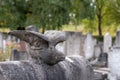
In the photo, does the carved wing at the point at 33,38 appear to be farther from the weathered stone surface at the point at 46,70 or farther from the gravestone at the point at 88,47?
the gravestone at the point at 88,47

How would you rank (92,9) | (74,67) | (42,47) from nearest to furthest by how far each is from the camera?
(42,47), (74,67), (92,9)

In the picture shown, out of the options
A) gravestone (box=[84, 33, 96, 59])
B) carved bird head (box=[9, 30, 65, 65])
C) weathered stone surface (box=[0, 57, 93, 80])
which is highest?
carved bird head (box=[9, 30, 65, 65])

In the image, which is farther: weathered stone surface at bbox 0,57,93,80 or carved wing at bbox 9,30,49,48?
carved wing at bbox 9,30,49,48

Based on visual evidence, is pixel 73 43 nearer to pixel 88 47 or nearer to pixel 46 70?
pixel 88 47

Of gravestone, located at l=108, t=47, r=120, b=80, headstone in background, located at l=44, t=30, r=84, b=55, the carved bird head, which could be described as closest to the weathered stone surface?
the carved bird head

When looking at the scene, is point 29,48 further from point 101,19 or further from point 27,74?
point 101,19

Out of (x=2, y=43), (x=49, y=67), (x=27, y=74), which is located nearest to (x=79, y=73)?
(x=49, y=67)

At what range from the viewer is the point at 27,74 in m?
2.23

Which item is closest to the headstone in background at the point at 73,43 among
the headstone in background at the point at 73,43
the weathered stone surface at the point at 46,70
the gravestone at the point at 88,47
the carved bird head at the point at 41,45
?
the headstone in background at the point at 73,43

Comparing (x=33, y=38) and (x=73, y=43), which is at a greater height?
(x=33, y=38)

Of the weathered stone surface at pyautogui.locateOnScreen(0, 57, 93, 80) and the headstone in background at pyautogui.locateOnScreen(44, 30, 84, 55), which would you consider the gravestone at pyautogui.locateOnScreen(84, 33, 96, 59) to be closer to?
the headstone in background at pyautogui.locateOnScreen(44, 30, 84, 55)

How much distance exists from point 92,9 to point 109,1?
16.9ft

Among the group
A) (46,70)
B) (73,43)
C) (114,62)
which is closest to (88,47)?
(73,43)

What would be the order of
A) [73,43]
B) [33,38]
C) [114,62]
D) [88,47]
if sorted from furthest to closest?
1. [88,47]
2. [73,43]
3. [114,62]
4. [33,38]
